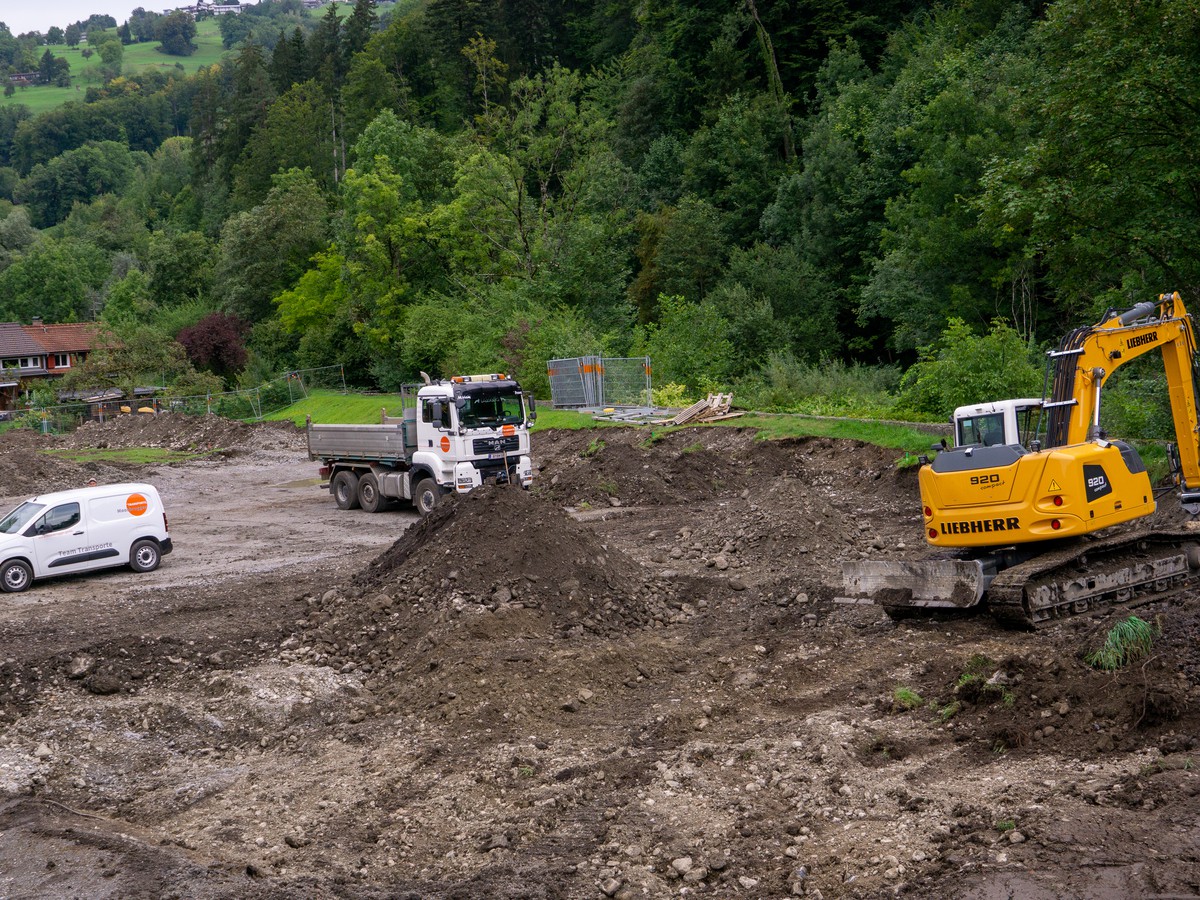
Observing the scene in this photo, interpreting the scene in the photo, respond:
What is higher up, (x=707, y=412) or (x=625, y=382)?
(x=625, y=382)

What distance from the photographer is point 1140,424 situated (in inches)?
810

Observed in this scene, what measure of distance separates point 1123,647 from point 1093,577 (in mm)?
2403

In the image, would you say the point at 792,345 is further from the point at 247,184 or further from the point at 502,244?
the point at 247,184

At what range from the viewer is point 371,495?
1073 inches

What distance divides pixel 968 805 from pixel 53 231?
518 feet

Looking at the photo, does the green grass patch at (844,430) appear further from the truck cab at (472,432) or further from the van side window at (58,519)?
the van side window at (58,519)

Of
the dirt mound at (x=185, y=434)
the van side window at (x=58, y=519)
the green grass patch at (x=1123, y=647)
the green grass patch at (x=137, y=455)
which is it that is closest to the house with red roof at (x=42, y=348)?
the dirt mound at (x=185, y=434)

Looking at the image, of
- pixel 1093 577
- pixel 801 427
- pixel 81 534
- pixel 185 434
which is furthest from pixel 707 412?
pixel 185 434

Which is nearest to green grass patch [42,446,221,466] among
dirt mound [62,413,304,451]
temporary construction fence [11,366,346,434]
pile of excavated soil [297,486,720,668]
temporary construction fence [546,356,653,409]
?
dirt mound [62,413,304,451]

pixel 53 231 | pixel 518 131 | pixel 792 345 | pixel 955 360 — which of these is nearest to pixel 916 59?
pixel 792 345

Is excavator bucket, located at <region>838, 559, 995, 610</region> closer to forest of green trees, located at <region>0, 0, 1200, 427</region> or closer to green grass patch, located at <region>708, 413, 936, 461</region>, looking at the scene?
green grass patch, located at <region>708, 413, 936, 461</region>

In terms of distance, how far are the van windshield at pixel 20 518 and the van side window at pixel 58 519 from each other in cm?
20

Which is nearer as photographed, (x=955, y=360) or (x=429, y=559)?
(x=429, y=559)

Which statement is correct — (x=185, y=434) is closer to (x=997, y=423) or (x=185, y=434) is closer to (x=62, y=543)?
(x=62, y=543)
